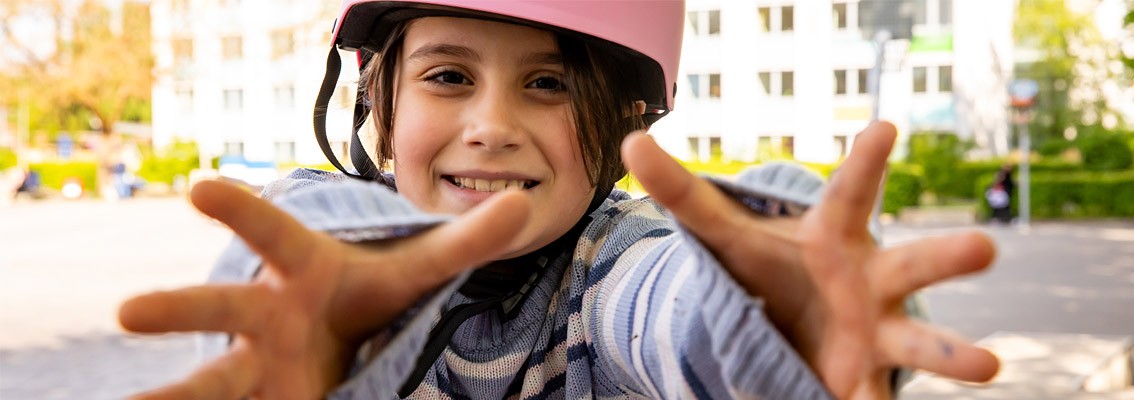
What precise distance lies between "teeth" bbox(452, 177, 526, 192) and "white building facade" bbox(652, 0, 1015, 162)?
1251 inches

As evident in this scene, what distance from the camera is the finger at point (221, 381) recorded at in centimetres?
82

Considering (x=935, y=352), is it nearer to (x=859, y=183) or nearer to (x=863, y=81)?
(x=859, y=183)

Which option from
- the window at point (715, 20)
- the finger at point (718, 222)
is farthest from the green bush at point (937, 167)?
the finger at point (718, 222)

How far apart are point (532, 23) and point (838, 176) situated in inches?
31.2

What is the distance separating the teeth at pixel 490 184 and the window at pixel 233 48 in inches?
1548

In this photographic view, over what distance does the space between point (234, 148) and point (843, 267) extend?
1672 inches

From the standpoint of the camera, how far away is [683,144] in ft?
117

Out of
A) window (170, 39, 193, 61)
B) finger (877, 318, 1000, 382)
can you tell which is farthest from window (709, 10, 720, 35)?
finger (877, 318, 1000, 382)

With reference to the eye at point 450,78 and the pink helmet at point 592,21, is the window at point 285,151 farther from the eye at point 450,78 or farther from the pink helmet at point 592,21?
the eye at point 450,78

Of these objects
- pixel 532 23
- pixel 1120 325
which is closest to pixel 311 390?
pixel 532 23

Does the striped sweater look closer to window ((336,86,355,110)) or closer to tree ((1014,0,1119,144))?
window ((336,86,355,110))

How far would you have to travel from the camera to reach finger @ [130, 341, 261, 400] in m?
0.82

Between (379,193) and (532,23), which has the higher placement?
(532,23)

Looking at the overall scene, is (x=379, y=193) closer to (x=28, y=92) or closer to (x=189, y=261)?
(x=189, y=261)
